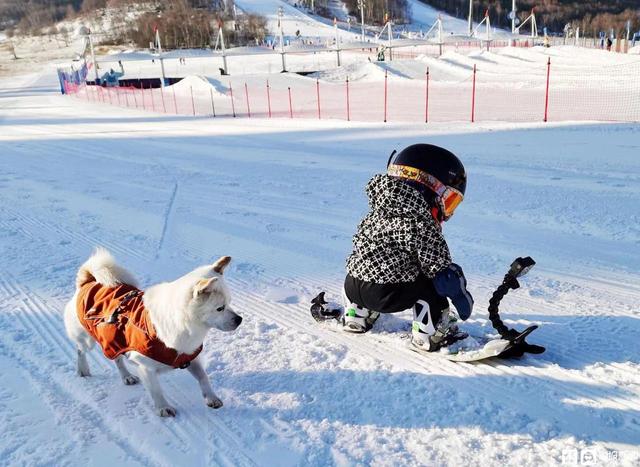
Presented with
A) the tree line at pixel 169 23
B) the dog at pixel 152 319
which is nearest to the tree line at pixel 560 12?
the tree line at pixel 169 23

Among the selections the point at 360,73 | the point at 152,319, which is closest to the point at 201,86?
the point at 360,73

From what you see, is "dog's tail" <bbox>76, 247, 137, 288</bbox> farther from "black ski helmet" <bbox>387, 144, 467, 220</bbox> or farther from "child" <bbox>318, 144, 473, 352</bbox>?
"black ski helmet" <bbox>387, 144, 467, 220</bbox>

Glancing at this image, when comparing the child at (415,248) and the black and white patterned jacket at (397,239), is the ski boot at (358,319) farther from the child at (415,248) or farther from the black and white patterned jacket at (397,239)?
the black and white patterned jacket at (397,239)

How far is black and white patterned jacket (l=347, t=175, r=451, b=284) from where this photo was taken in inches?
119

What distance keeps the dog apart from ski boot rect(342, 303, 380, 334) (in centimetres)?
111

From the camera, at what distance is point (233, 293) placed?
4398mm

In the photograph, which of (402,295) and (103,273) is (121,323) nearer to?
(103,273)

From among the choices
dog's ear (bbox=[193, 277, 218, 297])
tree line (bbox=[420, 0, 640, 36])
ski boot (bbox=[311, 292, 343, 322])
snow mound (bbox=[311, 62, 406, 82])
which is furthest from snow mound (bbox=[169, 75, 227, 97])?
tree line (bbox=[420, 0, 640, 36])

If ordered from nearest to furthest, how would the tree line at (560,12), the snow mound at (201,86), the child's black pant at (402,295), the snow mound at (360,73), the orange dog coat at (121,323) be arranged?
the orange dog coat at (121,323) → the child's black pant at (402,295) → the snow mound at (201,86) → the snow mound at (360,73) → the tree line at (560,12)

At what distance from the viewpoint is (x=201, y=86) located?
3369 cm

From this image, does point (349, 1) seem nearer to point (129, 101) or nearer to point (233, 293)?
point (129, 101)

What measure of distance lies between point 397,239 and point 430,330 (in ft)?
2.20

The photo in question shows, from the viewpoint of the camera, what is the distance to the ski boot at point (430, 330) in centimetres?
328

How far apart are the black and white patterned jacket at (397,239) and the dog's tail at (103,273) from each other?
1.51 meters
